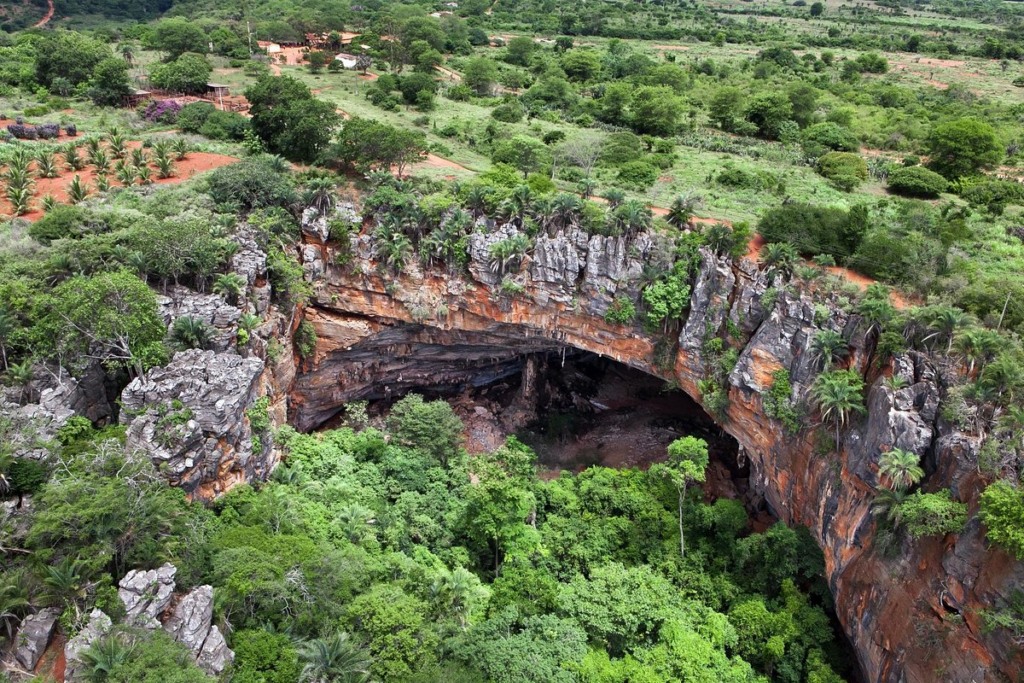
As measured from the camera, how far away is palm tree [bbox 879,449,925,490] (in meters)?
24.6

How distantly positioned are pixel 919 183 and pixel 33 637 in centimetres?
5180

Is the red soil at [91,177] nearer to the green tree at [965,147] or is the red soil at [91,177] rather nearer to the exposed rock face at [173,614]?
the exposed rock face at [173,614]

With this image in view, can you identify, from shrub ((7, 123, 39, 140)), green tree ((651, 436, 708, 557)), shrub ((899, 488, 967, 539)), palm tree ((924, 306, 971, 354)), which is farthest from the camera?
shrub ((7, 123, 39, 140))

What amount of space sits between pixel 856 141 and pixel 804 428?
112 feet

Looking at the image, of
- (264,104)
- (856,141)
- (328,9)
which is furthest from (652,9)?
(264,104)

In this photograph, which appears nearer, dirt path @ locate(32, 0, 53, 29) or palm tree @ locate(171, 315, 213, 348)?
palm tree @ locate(171, 315, 213, 348)

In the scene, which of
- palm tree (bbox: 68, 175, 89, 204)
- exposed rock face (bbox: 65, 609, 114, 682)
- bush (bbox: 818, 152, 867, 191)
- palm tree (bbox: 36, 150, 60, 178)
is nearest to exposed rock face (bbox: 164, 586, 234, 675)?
exposed rock face (bbox: 65, 609, 114, 682)

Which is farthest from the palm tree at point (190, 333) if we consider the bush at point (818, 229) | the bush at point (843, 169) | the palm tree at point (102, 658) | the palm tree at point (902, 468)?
the bush at point (843, 169)

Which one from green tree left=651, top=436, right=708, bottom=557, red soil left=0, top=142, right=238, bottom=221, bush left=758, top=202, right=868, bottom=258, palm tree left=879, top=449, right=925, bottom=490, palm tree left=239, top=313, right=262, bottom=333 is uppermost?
bush left=758, top=202, right=868, bottom=258

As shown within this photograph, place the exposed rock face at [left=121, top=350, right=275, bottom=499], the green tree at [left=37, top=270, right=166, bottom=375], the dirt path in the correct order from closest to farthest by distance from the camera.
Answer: the exposed rock face at [left=121, top=350, right=275, bottom=499] < the green tree at [left=37, top=270, right=166, bottom=375] < the dirt path

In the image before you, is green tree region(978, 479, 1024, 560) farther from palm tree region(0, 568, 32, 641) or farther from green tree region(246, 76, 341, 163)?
green tree region(246, 76, 341, 163)

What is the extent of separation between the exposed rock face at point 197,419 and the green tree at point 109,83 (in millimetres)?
38439

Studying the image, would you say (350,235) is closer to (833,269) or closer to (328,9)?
(833,269)

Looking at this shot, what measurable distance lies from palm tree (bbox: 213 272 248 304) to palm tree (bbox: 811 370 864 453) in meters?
26.9
